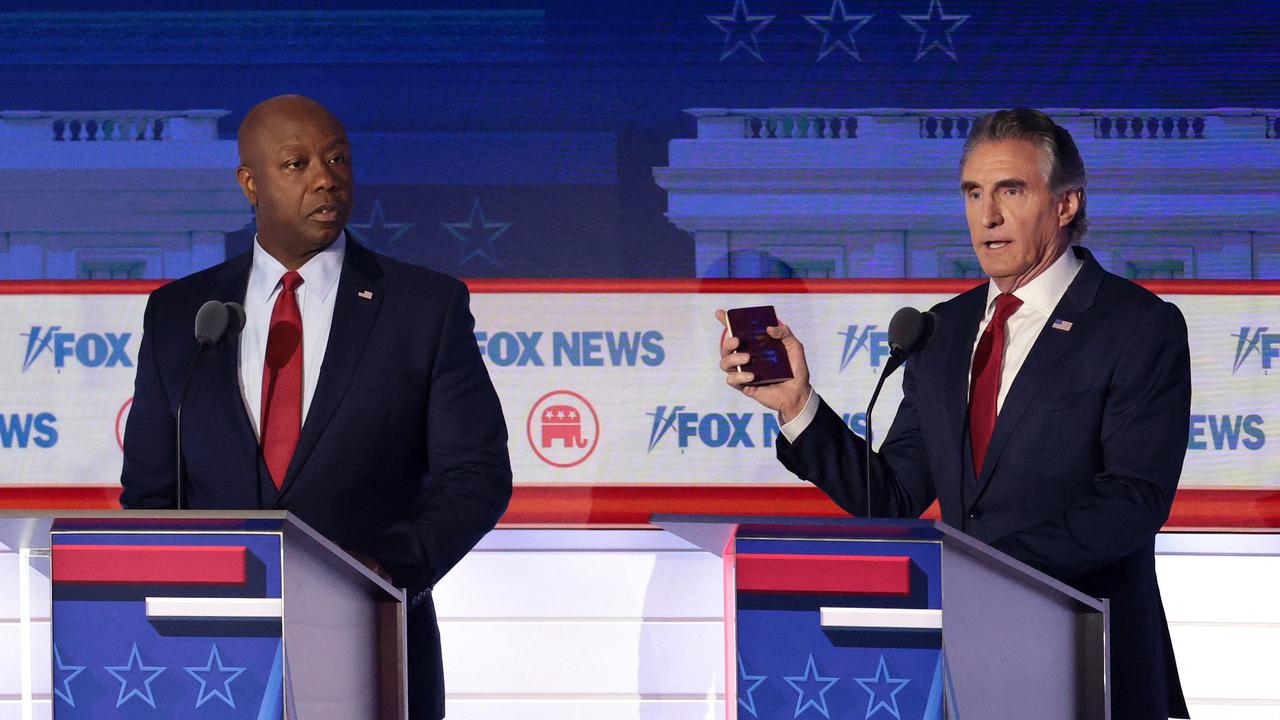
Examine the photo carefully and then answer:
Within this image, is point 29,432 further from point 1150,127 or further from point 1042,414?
point 1150,127

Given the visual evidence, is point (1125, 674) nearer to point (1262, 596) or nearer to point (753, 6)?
point (1262, 596)

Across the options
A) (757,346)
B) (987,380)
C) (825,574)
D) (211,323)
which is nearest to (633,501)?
(757,346)

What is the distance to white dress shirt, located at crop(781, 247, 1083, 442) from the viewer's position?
2.66 meters

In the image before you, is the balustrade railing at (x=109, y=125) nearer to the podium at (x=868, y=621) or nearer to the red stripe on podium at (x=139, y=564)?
the red stripe on podium at (x=139, y=564)

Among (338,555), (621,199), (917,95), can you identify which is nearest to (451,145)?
(621,199)

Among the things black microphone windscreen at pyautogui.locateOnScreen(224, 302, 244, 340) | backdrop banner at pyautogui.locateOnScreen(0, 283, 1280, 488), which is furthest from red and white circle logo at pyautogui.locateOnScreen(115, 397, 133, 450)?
black microphone windscreen at pyautogui.locateOnScreen(224, 302, 244, 340)

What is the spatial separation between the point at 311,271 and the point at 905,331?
1175 millimetres

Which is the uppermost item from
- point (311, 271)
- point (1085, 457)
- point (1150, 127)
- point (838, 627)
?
point (1150, 127)

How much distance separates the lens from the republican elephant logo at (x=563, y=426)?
12.5 feet

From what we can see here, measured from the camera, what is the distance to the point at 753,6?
3.83 meters

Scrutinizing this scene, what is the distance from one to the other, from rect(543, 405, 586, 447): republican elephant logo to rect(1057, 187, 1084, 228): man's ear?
149cm

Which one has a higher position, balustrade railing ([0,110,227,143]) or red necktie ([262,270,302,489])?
balustrade railing ([0,110,227,143])

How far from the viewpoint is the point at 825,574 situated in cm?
192

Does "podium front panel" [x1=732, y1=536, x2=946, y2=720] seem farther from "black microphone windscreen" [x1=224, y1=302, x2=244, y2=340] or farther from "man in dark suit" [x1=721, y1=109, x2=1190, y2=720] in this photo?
"black microphone windscreen" [x1=224, y1=302, x2=244, y2=340]
